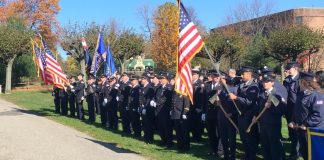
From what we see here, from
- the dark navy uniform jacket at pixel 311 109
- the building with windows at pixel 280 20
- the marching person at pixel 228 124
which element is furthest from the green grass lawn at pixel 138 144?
the building with windows at pixel 280 20

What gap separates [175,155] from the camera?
995 centimetres

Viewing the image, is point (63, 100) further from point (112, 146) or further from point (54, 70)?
point (112, 146)

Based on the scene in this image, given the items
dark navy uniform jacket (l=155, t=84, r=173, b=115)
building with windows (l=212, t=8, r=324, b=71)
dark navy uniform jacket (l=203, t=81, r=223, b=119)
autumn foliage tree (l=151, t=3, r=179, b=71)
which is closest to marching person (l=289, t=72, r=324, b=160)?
dark navy uniform jacket (l=203, t=81, r=223, b=119)

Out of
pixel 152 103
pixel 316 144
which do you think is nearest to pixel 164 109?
pixel 152 103

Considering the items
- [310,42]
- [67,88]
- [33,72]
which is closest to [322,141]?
[67,88]

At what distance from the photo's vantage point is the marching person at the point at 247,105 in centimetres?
836

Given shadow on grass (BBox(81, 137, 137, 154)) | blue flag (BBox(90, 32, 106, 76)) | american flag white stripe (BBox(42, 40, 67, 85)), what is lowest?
shadow on grass (BBox(81, 137, 137, 154))

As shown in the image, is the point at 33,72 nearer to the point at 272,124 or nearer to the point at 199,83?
the point at 199,83

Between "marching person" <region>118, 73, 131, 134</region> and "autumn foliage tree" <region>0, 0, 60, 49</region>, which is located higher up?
"autumn foliage tree" <region>0, 0, 60, 49</region>

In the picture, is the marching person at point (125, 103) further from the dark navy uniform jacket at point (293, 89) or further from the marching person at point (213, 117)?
the dark navy uniform jacket at point (293, 89)

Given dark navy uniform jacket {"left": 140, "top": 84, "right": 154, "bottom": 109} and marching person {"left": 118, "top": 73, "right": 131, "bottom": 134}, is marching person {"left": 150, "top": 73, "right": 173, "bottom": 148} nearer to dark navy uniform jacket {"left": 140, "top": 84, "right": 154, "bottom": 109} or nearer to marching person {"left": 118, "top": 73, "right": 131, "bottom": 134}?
dark navy uniform jacket {"left": 140, "top": 84, "right": 154, "bottom": 109}

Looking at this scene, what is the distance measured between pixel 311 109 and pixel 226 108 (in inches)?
86.9

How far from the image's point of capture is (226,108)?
912 cm

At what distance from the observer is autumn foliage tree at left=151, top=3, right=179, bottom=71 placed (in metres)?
48.6
